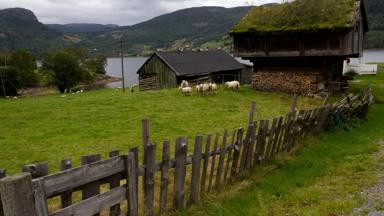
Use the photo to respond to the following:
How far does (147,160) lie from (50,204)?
267 centimetres

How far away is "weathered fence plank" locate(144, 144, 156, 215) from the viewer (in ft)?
16.8

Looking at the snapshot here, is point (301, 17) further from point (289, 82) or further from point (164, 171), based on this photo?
point (164, 171)

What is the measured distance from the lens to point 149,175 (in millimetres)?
5164

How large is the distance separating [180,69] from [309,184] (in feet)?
95.6

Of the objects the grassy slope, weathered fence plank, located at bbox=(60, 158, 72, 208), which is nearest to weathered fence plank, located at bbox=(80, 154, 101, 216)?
weathered fence plank, located at bbox=(60, 158, 72, 208)

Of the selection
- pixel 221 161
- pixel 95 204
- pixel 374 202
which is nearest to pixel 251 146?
pixel 221 161

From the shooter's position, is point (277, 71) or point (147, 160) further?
point (277, 71)

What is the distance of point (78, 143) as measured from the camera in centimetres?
1210

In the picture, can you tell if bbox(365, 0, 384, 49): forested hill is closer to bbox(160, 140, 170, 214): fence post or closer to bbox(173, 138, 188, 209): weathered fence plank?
bbox(173, 138, 188, 209): weathered fence plank

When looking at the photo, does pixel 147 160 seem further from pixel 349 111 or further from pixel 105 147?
pixel 349 111

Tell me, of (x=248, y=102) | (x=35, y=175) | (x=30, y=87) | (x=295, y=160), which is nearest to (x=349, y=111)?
(x=295, y=160)

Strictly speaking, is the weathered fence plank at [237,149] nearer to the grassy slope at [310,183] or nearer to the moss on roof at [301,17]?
the grassy slope at [310,183]

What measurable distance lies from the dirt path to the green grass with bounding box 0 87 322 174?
688 cm

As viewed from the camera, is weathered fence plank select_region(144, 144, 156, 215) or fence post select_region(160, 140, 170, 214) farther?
fence post select_region(160, 140, 170, 214)
